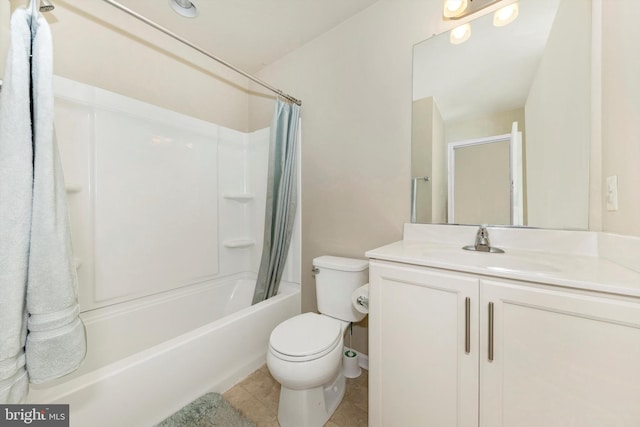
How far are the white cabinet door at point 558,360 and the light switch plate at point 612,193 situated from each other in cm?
52

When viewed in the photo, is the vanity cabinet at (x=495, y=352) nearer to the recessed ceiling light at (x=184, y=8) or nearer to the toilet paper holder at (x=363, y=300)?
the toilet paper holder at (x=363, y=300)

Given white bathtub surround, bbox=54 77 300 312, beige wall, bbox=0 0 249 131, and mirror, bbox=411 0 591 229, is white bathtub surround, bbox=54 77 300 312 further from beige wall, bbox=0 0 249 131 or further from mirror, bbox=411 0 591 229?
mirror, bbox=411 0 591 229

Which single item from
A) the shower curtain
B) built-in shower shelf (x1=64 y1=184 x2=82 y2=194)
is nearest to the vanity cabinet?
the shower curtain

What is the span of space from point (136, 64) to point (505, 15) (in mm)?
2294

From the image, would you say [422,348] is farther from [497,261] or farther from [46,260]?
[46,260]

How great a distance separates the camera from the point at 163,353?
3.53 ft

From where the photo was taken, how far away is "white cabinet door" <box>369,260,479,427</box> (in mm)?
789

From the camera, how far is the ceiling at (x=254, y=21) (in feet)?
5.05

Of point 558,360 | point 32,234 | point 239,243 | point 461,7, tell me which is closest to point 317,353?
point 558,360

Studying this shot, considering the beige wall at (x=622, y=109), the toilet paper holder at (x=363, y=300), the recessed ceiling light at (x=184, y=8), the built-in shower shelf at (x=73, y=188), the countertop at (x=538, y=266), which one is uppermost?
the recessed ceiling light at (x=184, y=8)

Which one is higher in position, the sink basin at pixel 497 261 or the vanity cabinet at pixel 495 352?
the sink basin at pixel 497 261

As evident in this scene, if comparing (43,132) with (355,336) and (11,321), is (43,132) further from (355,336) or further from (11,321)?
(355,336)

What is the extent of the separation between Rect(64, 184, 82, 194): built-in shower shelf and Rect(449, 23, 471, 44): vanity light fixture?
87.7 inches

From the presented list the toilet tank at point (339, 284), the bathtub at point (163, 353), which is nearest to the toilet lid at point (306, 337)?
the toilet tank at point (339, 284)
